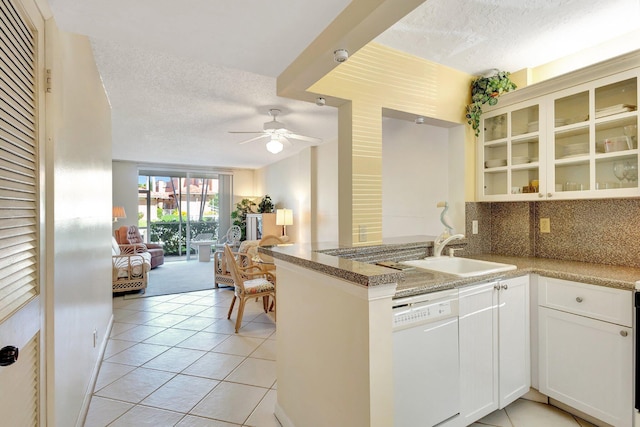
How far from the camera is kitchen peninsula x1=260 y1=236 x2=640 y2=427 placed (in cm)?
122

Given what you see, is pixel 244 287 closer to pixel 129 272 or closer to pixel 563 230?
pixel 129 272

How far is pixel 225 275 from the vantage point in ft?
15.4

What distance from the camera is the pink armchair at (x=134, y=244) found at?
599 cm

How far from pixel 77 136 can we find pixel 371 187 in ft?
6.04

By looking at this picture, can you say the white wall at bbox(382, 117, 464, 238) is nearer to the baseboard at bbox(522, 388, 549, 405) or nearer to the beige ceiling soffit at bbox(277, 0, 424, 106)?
the baseboard at bbox(522, 388, 549, 405)

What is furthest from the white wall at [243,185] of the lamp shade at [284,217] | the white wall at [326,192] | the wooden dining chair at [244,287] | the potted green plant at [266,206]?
the wooden dining chair at [244,287]

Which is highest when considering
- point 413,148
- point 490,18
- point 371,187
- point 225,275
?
point 490,18

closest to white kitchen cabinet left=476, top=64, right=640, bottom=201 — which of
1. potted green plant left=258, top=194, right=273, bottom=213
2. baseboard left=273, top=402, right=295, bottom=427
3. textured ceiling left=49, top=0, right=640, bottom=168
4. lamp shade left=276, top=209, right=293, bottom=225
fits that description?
textured ceiling left=49, top=0, right=640, bottom=168

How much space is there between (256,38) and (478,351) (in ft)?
6.90

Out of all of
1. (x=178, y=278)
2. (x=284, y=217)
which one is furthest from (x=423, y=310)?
(x=178, y=278)

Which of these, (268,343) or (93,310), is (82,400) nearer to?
(93,310)

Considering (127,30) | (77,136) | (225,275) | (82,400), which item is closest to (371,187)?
(127,30)

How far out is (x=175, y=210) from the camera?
8.24 m

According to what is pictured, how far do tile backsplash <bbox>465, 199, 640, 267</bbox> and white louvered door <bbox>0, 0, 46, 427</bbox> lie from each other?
9.19ft
